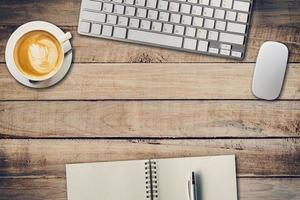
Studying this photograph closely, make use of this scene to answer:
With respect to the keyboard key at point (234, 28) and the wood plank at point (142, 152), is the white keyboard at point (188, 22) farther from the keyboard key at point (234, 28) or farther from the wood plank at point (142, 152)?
the wood plank at point (142, 152)

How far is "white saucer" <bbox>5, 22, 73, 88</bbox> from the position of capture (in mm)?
1202

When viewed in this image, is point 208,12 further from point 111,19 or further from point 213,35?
point 111,19

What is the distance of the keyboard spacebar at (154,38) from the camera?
120cm

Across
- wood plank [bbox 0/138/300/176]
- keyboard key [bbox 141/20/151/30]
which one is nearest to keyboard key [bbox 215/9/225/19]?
keyboard key [bbox 141/20/151/30]

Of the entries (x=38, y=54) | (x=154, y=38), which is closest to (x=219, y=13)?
(x=154, y=38)

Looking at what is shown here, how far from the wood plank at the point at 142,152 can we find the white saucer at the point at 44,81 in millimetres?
102

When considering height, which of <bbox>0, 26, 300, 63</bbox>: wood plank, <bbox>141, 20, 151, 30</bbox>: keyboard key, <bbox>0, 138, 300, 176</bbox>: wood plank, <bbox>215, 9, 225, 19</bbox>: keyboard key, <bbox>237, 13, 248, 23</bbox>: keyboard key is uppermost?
<bbox>215, 9, 225, 19</bbox>: keyboard key

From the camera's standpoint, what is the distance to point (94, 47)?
4.00ft

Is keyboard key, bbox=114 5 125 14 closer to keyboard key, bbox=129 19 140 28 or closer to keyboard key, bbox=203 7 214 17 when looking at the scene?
keyboard key, bbox=129 19 140 28

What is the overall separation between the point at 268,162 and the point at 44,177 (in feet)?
1.32

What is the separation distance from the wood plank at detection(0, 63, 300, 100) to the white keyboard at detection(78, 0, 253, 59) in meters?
0.04

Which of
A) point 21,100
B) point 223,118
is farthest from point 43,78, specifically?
point 223,118

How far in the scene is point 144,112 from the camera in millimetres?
1218

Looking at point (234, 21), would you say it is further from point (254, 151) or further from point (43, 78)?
point (43, 78)
